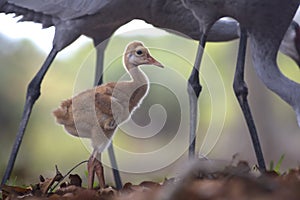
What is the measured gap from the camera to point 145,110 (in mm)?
1515

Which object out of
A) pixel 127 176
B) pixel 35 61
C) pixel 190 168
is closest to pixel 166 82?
pixel 127 176

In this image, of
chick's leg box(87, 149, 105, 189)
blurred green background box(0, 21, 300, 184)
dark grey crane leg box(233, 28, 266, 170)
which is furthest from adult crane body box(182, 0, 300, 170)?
chick's leg box(87, 149, 105, 189)

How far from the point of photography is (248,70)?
10.7ft

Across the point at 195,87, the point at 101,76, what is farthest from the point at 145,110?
the point at 101,76

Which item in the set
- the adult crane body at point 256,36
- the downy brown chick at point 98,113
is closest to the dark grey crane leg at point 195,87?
the adult crane body at point 256,36

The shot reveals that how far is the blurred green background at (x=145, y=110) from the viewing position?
5.76 feet

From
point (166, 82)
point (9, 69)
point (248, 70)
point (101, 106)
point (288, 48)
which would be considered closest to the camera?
point (101, 106)

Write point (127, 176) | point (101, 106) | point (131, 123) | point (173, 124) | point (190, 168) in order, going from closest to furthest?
point (190, 168), point (101, 106), point (131, 123), point (173, 124), point (127, 176)

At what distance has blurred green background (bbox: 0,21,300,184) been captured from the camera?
5.76 ft

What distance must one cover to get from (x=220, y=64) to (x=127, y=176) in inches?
60.7

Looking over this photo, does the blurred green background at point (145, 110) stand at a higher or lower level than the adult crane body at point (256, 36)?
lower

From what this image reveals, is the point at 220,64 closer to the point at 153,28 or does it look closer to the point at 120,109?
the point at 153,28

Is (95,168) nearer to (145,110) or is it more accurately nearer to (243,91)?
(145,110)

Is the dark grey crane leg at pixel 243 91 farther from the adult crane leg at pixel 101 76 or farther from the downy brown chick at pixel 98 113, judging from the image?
the adult crane leg at pixel 101 76
